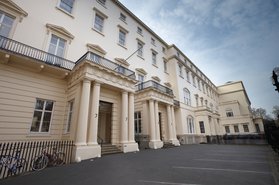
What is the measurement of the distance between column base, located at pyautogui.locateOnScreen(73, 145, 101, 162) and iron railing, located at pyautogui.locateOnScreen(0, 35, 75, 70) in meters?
6.36

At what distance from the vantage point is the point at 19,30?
9.75 meters

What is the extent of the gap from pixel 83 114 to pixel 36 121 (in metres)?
3.66

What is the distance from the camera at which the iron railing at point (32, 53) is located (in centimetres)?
868

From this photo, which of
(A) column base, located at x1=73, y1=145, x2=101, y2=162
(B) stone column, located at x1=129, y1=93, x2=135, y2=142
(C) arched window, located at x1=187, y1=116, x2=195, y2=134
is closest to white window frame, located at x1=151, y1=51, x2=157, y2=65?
(C) arched window, located at x1=187, y1=116, x2=195, y2=134

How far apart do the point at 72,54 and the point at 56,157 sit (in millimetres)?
8368

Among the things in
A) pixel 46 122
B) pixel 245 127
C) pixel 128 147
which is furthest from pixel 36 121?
pixel 245 127

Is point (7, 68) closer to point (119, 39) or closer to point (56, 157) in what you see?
point (56, 157)

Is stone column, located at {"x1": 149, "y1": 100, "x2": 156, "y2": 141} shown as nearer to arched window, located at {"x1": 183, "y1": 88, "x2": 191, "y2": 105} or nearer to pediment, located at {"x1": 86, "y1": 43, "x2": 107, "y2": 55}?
pediment, located at {"x1": 86, "y1": 43, "x2": 107, "y2": 55}

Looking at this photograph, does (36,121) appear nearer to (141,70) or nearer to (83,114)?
(83,114)

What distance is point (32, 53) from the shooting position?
9.74 metres

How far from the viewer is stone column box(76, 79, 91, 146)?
8719 millimetres

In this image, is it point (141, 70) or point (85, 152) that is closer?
point (85, 152)

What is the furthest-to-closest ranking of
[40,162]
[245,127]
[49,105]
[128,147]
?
[245,127]
[128,147]
[49,105]
[40,162]

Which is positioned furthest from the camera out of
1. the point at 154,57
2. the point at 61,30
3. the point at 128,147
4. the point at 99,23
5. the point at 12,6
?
the point at 154,57
